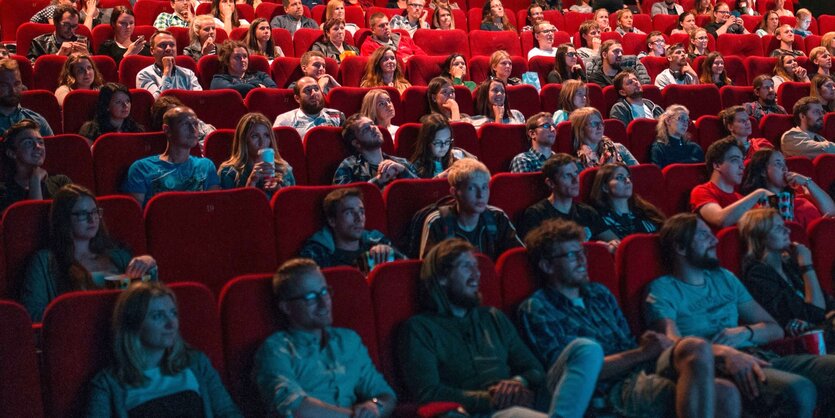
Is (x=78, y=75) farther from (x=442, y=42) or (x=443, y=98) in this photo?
(x=442, y=42)

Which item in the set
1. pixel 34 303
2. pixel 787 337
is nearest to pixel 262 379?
pixel 34 303

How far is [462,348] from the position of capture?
1.09 m

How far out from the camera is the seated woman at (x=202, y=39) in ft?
7.23

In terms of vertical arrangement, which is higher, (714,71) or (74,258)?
(714,71)

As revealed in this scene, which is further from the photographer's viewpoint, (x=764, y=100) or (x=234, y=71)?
(x=764, y=100)

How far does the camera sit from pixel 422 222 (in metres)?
1.37

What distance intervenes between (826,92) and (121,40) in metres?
1.61

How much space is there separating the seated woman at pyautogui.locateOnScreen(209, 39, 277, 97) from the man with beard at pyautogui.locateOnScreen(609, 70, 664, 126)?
767 mm

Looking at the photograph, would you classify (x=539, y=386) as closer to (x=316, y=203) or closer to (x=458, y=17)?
(x=316, y=203)

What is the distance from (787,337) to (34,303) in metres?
0.92

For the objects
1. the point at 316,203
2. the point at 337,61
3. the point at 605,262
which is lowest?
the point at 605,262

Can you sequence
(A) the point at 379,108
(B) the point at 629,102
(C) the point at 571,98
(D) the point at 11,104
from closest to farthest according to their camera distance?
(D) the point at 11,104 < (A) the point at 379,108 < (C) the point at 571,98 < (B) the point at 629,102

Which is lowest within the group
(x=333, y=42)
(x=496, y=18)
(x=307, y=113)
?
(x=307, y=113)

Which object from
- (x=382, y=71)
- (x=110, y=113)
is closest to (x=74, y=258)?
(x=110, y=113)
